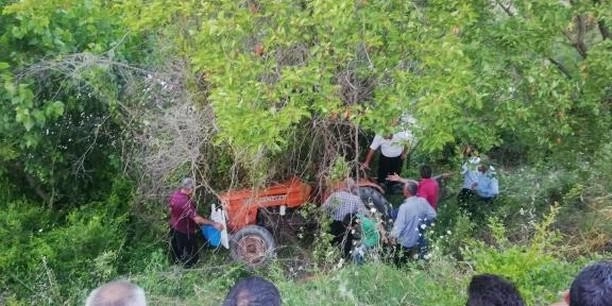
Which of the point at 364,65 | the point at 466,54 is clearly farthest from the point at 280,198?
the point at 466,54

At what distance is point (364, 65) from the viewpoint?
612 cm

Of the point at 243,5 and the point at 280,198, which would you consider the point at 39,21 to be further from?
the point at 280,198

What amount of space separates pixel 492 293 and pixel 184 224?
5.74 m

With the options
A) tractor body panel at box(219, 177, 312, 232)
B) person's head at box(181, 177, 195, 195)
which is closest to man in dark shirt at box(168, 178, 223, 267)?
person's head at box(181, 177, 195, 195)

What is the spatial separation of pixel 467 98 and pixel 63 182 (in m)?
6.30

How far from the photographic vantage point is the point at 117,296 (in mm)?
3363

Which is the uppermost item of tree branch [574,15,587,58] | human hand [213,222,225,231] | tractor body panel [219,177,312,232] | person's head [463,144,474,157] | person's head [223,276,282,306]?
tree branch [574,15,587,58]

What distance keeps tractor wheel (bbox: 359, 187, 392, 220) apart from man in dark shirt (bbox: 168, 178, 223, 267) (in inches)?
72.4

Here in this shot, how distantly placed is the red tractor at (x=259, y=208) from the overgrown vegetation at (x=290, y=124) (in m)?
0.19

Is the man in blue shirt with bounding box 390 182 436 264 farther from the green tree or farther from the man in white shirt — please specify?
the green tree

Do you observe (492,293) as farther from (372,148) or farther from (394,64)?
(372,148)

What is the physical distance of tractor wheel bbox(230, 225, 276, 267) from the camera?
896cm

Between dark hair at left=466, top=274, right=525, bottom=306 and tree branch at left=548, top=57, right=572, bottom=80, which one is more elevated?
tree branch at left=548, top=57, right=572, bottom=80

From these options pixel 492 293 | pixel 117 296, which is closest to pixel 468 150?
pixel 492 293
